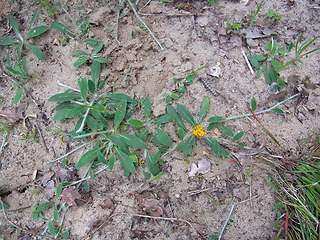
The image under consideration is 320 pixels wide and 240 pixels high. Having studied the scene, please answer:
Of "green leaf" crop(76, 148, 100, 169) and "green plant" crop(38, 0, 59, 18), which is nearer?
"green leaf" crop(76, 148, 100, 169)

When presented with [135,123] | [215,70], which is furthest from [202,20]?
[135,123]

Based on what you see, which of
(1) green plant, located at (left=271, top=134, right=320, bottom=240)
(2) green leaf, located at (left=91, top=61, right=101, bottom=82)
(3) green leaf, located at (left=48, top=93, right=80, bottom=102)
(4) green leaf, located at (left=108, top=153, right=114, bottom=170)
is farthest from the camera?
(2) green leaf, located at (left=91, top=61, right=101, bottom=82)

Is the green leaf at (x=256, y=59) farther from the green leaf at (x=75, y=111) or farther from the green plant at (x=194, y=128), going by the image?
the green leaf at (x=75, y=111)

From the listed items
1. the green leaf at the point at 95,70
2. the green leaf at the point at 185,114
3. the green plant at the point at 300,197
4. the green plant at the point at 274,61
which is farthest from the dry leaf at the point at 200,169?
the green leaf at the point at 95,70

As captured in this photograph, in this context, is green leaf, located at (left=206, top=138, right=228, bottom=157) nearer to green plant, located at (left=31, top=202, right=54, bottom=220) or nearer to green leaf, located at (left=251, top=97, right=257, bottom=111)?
green leaf, located at (left=251, top=97, right=257, bottom=111)

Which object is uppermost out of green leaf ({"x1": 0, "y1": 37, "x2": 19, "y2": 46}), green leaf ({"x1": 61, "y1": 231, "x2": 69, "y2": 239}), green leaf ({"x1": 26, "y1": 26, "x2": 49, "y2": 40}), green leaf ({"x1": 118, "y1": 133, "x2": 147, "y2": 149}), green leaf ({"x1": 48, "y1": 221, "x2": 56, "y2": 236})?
green leaf ({"x1": 26, "y1": 26, "x2": 49, "y2": 40})

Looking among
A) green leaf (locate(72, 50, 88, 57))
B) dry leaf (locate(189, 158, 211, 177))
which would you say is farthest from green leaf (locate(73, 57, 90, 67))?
dry leaf (locate(189, 158, 211, 177))

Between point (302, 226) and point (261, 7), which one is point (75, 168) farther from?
point (261, 7)
